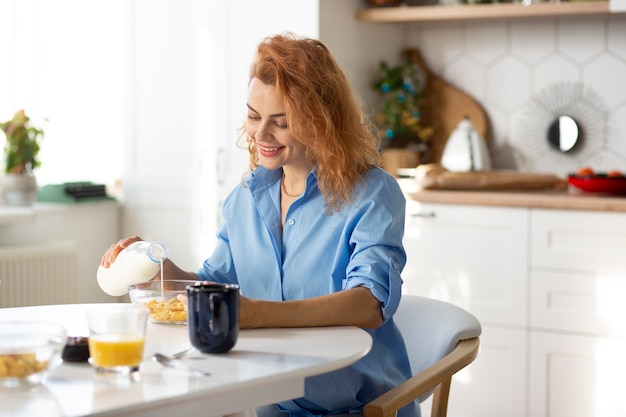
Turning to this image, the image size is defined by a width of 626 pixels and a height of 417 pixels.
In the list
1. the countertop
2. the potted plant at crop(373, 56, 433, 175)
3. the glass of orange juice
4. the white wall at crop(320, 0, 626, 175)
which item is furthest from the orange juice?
the potted plant at crop(373, 56, 433, 175)

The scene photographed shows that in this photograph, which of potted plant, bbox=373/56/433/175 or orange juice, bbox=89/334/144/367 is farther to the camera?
potted plant, bbox=373/56/433/175

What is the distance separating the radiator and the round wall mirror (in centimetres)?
194

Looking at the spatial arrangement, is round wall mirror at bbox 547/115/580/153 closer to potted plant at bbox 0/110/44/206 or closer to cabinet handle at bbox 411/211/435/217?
cabinet handle at bbox 411/211/435/217

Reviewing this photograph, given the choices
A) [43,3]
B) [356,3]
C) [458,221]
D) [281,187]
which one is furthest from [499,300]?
[43,3]

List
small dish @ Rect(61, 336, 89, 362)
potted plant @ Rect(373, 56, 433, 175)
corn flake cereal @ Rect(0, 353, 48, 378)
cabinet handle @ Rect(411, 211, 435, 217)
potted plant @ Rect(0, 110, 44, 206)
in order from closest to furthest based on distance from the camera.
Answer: corn flake cereal @ Rect(0, 353, 48, 378) < small dish @ Rect(61, 336, 89, 362) < cabinet handle @ Rect(411, 211, 435, 217) < potted plant @ Rect(0, 110, 44, 206) < potted plant @ Rect(373, 56, 433, 175)

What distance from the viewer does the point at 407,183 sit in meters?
3.65

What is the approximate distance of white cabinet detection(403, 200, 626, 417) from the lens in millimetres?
3215

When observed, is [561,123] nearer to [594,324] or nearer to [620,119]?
[620,119]

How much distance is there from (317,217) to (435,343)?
0.34 meters

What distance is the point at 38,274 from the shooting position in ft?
12.1

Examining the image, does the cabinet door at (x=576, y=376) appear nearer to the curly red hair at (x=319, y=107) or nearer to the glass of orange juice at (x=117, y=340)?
the curly red hair at (x=319, y=107)

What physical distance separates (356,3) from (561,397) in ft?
5.57

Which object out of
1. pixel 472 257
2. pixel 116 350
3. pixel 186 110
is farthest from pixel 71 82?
pixel 116 350

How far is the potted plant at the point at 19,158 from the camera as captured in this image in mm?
3705
